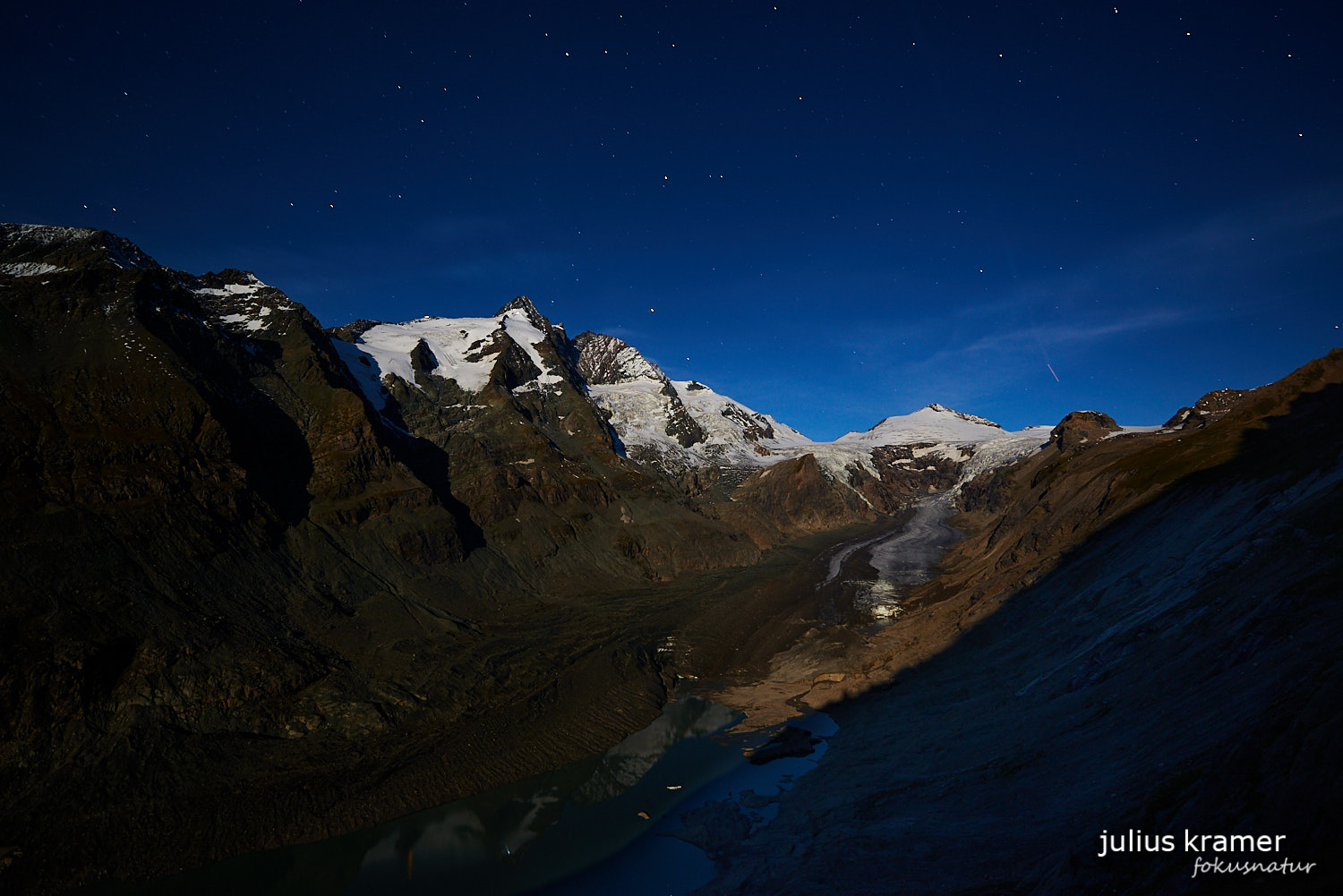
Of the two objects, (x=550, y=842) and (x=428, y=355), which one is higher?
(x=428, y=355)

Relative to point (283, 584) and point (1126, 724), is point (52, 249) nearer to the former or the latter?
point (283, 584)

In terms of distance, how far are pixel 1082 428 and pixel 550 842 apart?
633 feet

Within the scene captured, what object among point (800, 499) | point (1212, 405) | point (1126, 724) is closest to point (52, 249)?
point (1126, 724)

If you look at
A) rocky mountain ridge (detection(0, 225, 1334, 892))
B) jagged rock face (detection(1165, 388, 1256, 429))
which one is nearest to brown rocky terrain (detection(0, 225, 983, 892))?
rocky mountain ridge (detection(0, 225, 1334, 892))

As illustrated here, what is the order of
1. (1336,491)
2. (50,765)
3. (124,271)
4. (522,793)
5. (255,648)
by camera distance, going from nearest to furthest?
(1336,491)
(50,765)
(522,793)
(255,648)
(124,271)

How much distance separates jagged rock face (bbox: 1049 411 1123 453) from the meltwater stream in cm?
16566

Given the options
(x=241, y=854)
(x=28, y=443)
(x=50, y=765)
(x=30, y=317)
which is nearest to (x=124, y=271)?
(x=30, y=317)

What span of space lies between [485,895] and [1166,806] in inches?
1180

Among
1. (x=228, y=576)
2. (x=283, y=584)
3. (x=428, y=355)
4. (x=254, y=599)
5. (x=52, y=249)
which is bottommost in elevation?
(x=254, y=599)

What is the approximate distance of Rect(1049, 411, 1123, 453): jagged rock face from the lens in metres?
170

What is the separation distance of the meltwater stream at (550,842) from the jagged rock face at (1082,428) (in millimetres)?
165660

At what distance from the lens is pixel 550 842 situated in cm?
3431

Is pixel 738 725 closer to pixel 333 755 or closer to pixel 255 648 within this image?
pixel 333 755

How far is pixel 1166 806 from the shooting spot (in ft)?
47.6
